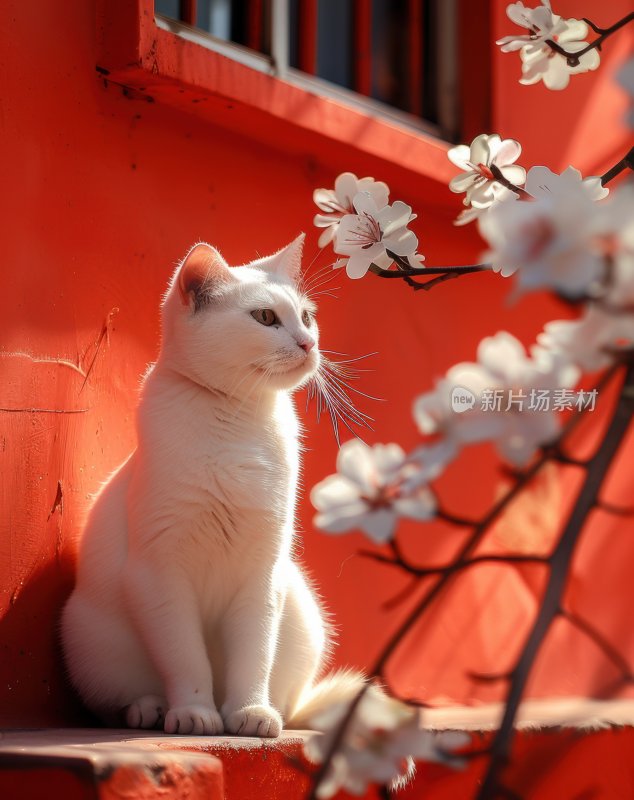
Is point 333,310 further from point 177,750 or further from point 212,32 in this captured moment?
point 177,750

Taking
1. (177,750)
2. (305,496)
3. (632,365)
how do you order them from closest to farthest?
1. (632,365)
2. (177,750)
3. (305,496)

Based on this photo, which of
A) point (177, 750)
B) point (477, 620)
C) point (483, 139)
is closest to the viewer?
point (483, 139)

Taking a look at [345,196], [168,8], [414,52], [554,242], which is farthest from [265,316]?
[414,52]

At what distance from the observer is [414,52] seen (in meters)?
3.00

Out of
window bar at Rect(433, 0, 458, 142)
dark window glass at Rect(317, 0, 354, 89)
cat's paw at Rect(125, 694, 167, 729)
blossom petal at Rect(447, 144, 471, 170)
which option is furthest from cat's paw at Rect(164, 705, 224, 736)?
window bar at Rect(433, 0, 458, 142)

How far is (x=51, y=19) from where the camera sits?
6.35 feet

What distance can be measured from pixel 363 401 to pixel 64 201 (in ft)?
3.15

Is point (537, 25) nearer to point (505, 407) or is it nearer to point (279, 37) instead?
point (505, 407)

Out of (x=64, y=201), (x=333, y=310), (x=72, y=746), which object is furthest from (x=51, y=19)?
(x=72, y=746)

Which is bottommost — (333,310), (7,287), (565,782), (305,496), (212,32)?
(565,782)

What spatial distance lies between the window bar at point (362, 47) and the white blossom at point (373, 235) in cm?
177

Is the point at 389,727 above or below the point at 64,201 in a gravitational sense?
above

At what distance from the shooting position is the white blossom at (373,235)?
1.19m

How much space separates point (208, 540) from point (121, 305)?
0.59m
